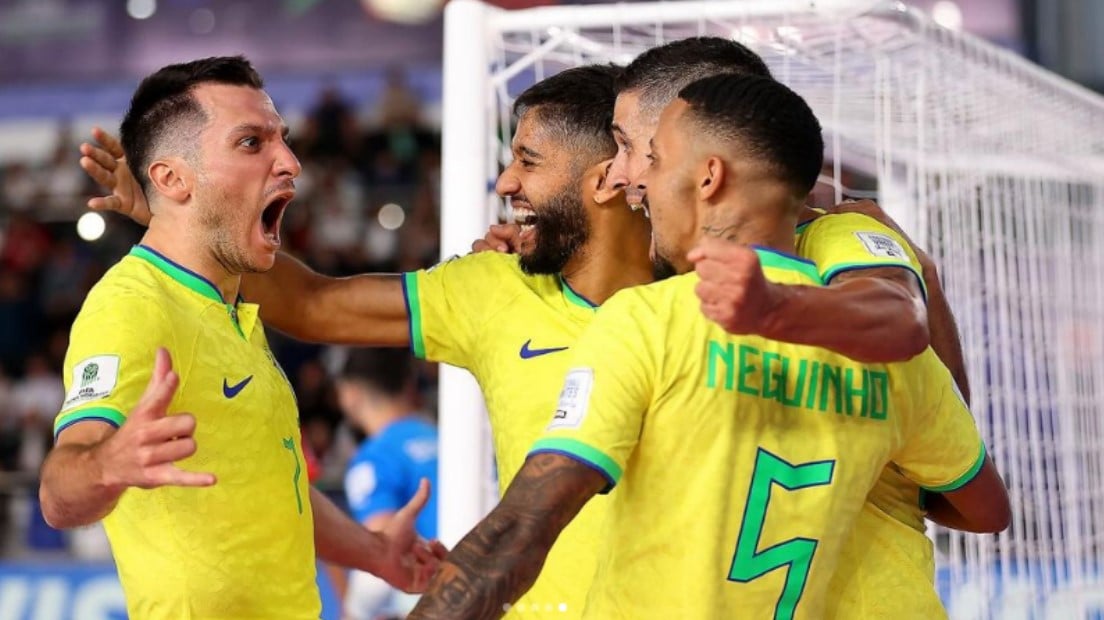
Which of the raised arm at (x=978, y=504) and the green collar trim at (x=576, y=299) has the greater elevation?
the green collar trim at (x=576, y=299)

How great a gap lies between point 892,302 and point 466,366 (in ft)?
4.78

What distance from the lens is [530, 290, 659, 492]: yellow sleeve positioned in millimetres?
2244

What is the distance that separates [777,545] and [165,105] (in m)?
1.79

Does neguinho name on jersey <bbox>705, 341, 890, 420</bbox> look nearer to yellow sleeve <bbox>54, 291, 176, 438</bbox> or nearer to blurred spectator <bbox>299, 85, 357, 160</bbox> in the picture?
yellow sleeve <bbox>54, 291, 176, 438</bbox>

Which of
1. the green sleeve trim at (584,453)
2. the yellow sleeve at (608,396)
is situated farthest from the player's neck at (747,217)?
the green sleeve trim at (584,453)

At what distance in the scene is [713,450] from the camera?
91.3 inches

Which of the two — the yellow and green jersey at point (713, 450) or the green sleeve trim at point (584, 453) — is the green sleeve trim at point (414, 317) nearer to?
the yellow and green jersey at point (713, 450)

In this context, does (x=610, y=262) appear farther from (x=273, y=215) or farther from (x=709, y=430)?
(x=709, y=430)

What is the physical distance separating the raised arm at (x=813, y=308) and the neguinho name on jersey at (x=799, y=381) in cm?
13

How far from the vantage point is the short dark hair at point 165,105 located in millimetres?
3289

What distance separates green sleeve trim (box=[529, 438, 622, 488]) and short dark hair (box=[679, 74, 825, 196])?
23.3 inches

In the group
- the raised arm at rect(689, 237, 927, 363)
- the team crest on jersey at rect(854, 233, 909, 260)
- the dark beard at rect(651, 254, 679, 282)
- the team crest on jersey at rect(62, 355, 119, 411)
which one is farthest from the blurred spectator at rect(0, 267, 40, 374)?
the raised arm at rect(689, 237, 927, 363)

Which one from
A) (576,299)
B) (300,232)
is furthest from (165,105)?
(300,232)

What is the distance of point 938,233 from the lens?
5535 mm
